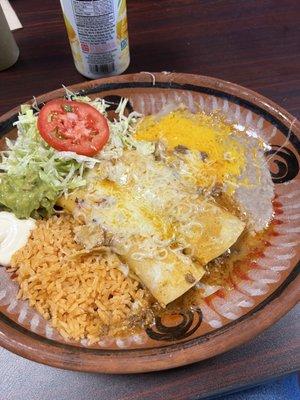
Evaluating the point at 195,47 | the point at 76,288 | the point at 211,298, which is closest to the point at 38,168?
the point at 76,288

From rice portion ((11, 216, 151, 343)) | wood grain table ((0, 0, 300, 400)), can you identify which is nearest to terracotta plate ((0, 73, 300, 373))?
rice portion ((11, 216, 151, 343))

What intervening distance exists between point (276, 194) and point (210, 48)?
1069 mm

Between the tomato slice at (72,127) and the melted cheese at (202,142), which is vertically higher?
the tomato slice at (72,127)

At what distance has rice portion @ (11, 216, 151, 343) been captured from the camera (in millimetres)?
1354

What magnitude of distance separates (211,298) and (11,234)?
0.76 meters

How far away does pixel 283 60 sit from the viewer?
7.22ft

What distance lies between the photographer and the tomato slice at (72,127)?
158 cm

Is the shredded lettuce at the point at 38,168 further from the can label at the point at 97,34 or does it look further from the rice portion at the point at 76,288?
the can label at the point at 97,34

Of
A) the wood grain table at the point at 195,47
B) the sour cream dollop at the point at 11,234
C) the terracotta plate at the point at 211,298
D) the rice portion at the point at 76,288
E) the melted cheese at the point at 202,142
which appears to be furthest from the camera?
the wood grain table at the point at 195,47

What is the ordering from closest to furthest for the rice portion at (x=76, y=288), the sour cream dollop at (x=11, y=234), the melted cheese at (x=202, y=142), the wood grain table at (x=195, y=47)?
1. the rice portion at (x=76, y=288)
2. the sour cream dollop at (x=11, y=234)
3. the melted cheese at (x=202, y=142)
4. the wood grain table at (x=195, y=47)

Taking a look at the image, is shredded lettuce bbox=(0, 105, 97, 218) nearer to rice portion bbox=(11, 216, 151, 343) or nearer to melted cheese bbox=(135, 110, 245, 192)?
rice portion bbox=(11, 216, 151, 343)

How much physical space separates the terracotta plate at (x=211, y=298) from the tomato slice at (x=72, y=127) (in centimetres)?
23

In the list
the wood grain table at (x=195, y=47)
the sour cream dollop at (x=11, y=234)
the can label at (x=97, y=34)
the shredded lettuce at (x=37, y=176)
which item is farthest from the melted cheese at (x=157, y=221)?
the can label at (x=97, y=34)

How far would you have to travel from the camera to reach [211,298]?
4.66 ft
